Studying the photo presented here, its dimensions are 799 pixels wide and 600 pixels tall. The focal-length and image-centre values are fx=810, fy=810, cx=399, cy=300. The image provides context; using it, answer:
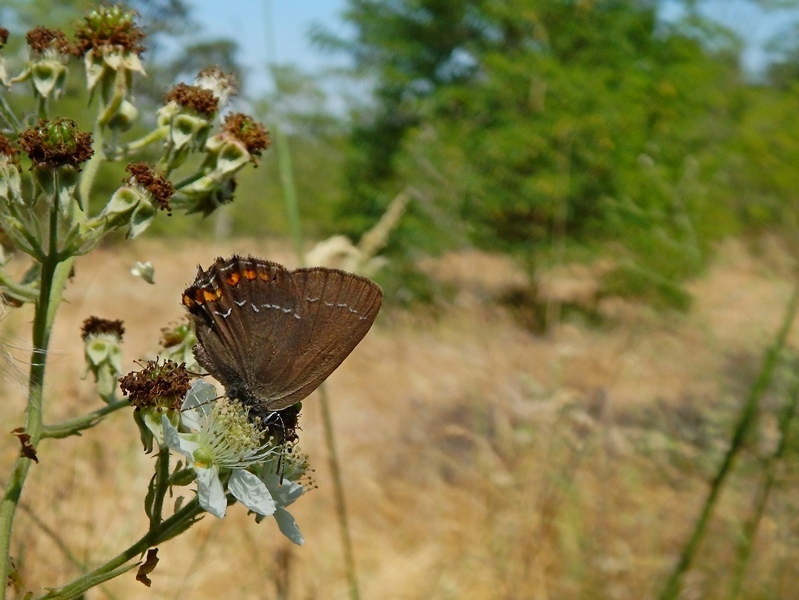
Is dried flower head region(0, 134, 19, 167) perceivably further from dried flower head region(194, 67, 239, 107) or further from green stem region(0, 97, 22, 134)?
dried flower head region(194, 67, 239, 107)

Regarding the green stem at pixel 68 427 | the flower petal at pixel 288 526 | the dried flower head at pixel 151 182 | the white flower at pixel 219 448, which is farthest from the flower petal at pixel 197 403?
the dried flower head at pixel 151 182

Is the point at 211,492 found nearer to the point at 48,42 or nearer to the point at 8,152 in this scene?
the point at 8,152

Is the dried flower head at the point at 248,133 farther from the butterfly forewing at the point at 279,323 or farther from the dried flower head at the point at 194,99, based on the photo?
the butterfly forewing at the point at 279,323

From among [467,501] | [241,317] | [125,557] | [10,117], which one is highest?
[467,501]

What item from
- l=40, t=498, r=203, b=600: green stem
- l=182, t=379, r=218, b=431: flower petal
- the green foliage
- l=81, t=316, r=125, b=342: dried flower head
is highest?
the green foliage

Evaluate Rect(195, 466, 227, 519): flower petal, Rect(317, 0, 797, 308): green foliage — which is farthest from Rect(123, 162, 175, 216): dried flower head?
Rect(317, 0, 797, 308): green foliage

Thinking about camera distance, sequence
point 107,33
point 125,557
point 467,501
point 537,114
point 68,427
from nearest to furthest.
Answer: point 125,557, point 68,427, point 107,33, point 467,501, point 537,114

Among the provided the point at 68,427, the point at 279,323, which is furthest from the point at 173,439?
the point at 279,323

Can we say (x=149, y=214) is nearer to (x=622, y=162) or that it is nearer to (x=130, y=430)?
(x=130, y=430)
